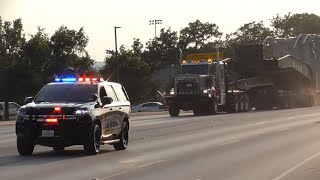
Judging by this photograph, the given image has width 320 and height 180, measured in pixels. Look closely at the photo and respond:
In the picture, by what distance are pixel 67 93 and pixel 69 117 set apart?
4.11 feet

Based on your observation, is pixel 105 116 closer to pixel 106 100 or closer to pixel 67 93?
pixel 106 100

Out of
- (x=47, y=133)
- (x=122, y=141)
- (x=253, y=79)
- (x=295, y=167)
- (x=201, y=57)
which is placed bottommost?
(x=295, y=167)

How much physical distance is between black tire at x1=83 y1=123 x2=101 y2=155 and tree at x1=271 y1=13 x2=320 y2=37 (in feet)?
416

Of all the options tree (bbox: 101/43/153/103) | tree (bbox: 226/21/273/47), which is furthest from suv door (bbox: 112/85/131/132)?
tree (bbox: 226/21/273/47)

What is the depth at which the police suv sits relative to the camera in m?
15.6

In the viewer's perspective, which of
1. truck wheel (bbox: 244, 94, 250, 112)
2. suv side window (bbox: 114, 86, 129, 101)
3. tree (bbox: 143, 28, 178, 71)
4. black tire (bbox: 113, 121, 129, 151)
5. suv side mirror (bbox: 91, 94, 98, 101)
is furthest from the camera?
tree (bbox: 143, 28, 178, 71)

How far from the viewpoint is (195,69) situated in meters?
41.4

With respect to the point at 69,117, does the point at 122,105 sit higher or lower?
higher

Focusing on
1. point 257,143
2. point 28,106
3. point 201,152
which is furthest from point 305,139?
point 28,106

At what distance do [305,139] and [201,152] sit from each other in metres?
5.34

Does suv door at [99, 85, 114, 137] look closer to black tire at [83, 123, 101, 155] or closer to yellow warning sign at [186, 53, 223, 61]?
black tire at [83, 123, 101, 155]

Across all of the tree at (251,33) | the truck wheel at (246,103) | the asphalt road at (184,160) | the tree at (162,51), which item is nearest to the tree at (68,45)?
the truck wheel at (246,103)

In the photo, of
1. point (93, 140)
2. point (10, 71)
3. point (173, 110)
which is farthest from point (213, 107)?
point (93, 140)

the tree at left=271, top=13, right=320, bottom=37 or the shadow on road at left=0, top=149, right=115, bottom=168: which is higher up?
the tree at left=271, top=13, right=320, bottom=37
